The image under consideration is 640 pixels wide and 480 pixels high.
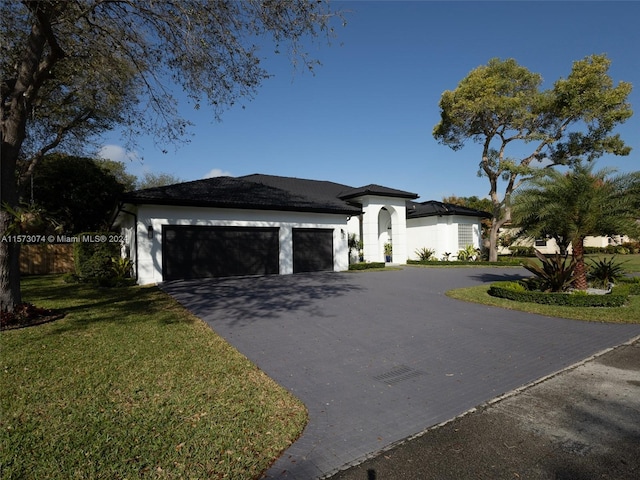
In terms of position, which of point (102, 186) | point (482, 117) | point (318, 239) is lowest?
point (318, 239)

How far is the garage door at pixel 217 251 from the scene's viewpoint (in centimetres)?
1462

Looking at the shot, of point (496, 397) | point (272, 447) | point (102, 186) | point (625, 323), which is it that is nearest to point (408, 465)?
point (272, 447)

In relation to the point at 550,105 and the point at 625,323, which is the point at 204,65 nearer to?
the point at 625,323

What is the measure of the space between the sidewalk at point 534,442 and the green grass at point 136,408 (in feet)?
3.66

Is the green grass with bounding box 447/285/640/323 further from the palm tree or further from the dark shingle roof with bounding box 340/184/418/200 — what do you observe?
the dark shingle roof with bounding box 340/184/418/200

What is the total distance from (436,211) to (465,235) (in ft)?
11.7

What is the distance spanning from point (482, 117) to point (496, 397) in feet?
73.8

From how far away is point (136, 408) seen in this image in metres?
3.60

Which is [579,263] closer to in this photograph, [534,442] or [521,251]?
[534,442]

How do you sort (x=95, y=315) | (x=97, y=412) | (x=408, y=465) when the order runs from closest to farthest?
(x=408, y=465)
(x=97, y=412)
(x=95, y=315)

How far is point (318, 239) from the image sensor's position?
18.7 metres

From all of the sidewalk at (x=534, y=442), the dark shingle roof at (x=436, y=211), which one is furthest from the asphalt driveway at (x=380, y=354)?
the dark shingle roof at (x=436, y=211)

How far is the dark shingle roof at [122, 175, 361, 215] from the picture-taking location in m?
14.6

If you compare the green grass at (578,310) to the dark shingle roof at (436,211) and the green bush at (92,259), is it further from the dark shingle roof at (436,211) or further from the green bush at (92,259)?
the dark shingle roof at (436,211)
